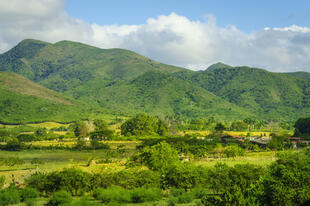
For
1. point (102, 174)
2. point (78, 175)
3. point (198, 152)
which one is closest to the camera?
point (78, 175)

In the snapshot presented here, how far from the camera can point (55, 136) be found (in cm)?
15738

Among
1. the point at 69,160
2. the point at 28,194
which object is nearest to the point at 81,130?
the point at 69,160

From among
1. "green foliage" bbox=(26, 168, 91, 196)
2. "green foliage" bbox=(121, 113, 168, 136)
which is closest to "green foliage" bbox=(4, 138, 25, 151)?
"green foliage" bbox=(121, 113, 168, 136)

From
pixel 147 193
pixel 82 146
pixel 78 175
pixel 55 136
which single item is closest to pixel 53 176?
pixel 78 175

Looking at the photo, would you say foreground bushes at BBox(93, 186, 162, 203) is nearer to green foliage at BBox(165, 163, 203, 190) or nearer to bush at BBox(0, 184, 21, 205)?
green foliage at BBox(165, 163, 203, 190)

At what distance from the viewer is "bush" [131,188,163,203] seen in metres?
47.2

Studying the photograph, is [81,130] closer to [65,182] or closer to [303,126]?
[65,182]

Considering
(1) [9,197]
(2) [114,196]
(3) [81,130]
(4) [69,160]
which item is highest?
(3) [81,130]

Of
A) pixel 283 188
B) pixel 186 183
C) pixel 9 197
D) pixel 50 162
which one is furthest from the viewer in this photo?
pixel 50 162

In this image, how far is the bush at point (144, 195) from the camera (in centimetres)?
4722

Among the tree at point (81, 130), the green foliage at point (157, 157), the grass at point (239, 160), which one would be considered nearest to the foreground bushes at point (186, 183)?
the green foliage at point (157, 157)

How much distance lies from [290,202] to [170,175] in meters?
20.5

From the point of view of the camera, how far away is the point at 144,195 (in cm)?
4722

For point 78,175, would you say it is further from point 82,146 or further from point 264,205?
point 82,146
